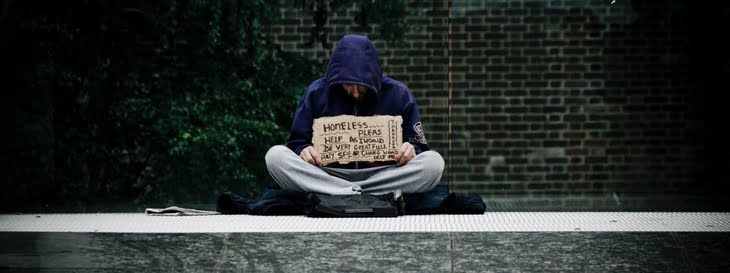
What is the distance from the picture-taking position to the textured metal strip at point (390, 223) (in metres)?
3.85

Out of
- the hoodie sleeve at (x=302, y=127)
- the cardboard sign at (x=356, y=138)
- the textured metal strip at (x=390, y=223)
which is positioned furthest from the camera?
the hoodie sleeve at (x=302, y=127)

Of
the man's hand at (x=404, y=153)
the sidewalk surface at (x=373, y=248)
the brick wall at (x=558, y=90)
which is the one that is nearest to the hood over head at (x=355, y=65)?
the man's hand at (x=404, y=153)

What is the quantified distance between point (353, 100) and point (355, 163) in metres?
0.32

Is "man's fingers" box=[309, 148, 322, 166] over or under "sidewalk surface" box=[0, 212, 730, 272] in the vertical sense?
over

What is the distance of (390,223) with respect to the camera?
409 cm

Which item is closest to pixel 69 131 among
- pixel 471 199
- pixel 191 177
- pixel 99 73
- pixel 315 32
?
pixel 99 73

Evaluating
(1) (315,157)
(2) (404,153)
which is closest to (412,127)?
(2) (404,153)

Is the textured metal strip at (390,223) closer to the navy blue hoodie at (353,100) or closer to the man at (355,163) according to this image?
the man at (355,163)

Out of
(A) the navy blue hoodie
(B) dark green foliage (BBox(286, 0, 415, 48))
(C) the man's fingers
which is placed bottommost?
(C) the man's fingers

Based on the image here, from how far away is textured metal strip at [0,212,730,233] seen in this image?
3852mm

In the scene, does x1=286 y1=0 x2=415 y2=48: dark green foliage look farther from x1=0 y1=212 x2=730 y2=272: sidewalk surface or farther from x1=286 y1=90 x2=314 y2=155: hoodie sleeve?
x1=0 y1=212 x2=730 y2=272: sidewalk surface

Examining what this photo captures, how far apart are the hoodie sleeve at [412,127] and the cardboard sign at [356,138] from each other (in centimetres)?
16

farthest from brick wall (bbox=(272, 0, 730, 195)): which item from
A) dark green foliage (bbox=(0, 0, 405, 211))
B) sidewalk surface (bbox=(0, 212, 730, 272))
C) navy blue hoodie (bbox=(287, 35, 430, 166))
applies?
sidewalk surface (bbox=(0, 212, 730, 272))

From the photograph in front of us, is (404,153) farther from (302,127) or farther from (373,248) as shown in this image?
(373,248)
